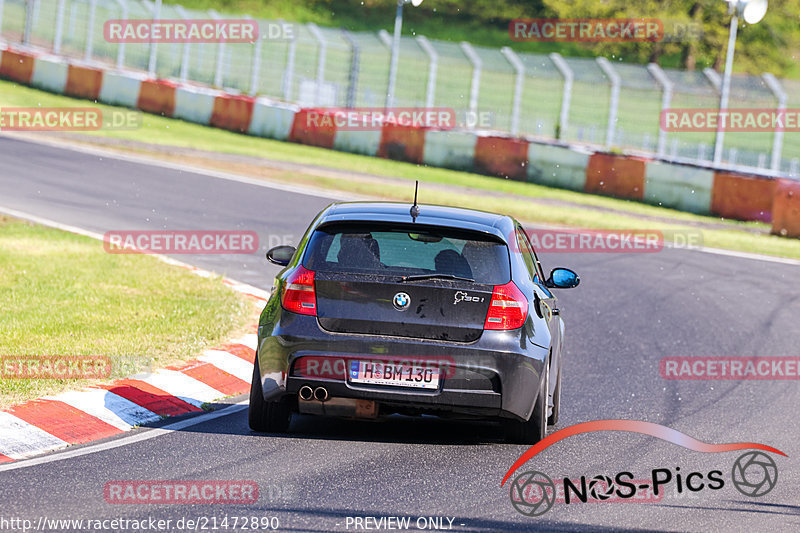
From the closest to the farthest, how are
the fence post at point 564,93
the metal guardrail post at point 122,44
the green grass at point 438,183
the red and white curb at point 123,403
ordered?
the red and white curb at point 123,403, the green grass at point 438,183, the fence post at point 564,93, the metal guardrail post at point 122,44

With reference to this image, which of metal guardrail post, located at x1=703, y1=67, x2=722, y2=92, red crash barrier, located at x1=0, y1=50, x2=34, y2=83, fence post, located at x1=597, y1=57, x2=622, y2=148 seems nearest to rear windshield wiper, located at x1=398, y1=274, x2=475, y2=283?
metal guardrail post, located at x1=703, y1=67, x2=722, y2=92

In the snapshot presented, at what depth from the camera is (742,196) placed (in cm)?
2577

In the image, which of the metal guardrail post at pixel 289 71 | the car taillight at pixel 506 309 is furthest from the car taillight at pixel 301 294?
the metal guardrail post at pixel 289 71

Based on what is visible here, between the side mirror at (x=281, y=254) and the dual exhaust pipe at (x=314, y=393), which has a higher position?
the side mirror at (x=281, y=254)

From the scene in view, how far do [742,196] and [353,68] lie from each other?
11755 millimetres

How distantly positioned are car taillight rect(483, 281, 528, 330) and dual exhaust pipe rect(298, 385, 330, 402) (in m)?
1.01

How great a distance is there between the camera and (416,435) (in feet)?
26.9

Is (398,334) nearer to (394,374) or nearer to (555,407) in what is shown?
(394,374)

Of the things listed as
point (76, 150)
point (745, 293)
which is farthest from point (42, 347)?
point (76, 150)

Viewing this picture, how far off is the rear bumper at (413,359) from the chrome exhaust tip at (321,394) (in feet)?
0.10

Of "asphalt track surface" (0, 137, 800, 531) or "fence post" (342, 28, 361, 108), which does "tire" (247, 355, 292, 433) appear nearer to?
"asphalt track surface" (0, 137, 800, 531)

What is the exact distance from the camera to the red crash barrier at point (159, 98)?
3322 cm

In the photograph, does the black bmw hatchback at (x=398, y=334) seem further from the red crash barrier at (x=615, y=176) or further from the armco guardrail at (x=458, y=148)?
the red crash barrier at (x=615, y=176)

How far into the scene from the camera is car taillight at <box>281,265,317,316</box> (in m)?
7.61
